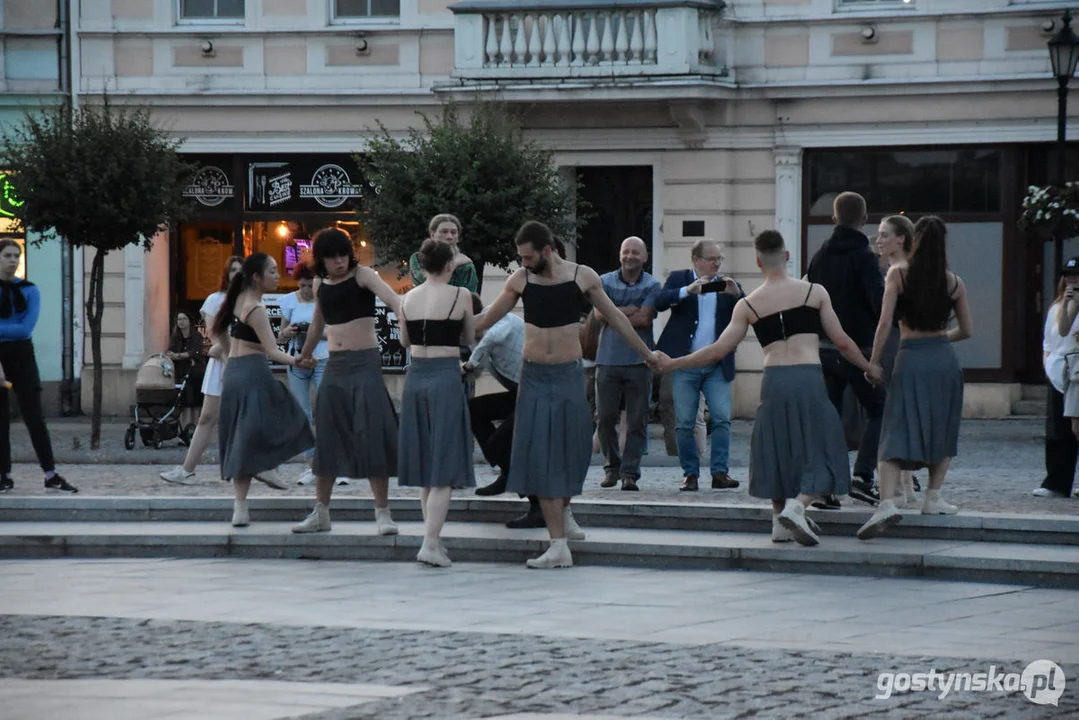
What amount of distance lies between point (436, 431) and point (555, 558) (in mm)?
1017

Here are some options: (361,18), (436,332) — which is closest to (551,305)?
(436,332)

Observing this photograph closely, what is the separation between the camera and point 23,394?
13.3 metres

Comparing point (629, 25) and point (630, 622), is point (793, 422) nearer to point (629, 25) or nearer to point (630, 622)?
point (630, 622)

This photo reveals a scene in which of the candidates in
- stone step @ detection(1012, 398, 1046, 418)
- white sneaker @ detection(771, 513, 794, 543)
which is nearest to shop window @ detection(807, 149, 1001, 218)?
stone step @ detection(1012, 398, 1046, 418)

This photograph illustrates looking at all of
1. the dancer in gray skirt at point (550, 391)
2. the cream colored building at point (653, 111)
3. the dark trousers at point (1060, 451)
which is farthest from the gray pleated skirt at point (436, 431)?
the cream colored building at point (653, 111)

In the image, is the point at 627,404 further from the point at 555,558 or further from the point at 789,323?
the point at 789,323

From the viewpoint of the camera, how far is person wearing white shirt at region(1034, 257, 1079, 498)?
12.4m

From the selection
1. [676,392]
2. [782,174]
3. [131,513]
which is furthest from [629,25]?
[131,513]

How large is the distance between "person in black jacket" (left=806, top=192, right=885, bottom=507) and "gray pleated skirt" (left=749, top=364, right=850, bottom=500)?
1.26 meters

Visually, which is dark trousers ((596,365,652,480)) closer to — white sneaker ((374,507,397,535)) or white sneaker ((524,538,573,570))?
white sneaker ((374,507,397,535))

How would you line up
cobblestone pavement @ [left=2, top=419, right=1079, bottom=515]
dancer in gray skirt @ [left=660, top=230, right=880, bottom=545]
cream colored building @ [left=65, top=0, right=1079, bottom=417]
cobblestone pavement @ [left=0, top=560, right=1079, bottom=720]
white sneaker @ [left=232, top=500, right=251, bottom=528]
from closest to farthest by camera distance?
cobblestone pavement @ [left=0, top=560, right=1079, bottom=720] < dancer in gray skirt @ [left=660, top=230, right=880, bottom=545] < white sneaker @ [left=232, top=500, right=251, bottom=528] < cobblestone pavement @ [left=2, top=419, right=1079, bottom=515] < cream colored building @ [left=65, top=0, right=1079, bottom=417]

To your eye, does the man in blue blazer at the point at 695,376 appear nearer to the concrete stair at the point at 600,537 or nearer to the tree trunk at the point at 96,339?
the concrete stair at the point at 600,537

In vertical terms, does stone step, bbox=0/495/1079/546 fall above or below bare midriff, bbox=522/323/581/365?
below

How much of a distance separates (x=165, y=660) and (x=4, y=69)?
17.7 metres
